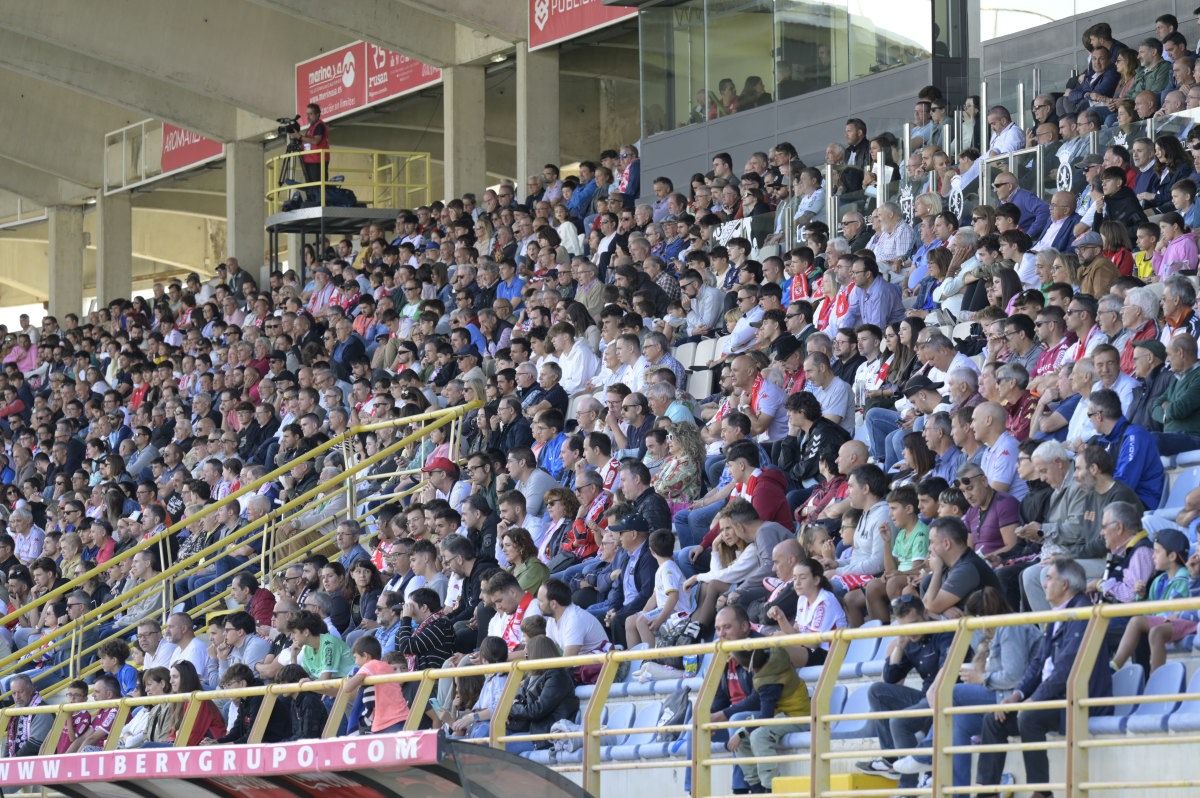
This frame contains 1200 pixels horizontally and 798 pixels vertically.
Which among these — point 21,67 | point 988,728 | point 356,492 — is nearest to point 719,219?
point 356,492


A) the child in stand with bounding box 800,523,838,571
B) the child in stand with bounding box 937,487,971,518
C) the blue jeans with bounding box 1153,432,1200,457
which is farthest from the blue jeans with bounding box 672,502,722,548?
the blue jeans with bounding box 1153,432,1200,457

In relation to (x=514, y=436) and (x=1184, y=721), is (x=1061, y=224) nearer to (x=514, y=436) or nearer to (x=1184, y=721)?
(x=514, y=436)

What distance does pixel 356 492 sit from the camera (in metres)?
16.3

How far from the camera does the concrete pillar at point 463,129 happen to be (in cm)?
2570

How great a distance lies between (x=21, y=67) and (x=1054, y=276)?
20.6 m

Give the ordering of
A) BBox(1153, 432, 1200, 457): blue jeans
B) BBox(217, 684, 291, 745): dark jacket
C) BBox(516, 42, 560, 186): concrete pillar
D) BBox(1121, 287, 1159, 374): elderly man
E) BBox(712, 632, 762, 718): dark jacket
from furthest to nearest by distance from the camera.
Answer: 1. BBox(516, 42, 560, 186): concrete pillar
2. BBox(217, 684, 291, 745): dark jacket
3. BBox(1121, 287, 1159, 374): elderly man
4. BBox(1153, 432, 1200, 457): blue jeans
5. BBox(712, 632, 762, 718): dark jacket

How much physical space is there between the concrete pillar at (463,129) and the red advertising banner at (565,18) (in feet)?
6.36

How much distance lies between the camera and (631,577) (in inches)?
424

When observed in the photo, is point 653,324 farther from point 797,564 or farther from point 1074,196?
point 797,564

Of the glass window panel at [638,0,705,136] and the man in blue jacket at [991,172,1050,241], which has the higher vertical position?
the glass window panel at [638,0,705,136]

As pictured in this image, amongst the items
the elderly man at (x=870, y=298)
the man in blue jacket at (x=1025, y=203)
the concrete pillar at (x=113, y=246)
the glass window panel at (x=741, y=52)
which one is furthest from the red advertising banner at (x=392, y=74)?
the elderly man at (x=870, y=298)

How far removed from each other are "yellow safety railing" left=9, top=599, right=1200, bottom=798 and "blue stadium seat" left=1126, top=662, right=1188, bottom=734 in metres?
0.13

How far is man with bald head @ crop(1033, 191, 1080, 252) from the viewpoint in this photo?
494 inches

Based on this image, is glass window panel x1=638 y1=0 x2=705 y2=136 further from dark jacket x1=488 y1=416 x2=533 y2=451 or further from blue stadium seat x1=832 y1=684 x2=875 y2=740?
blue stadium seat x1=832 y1=684 x2=875 y2=740
